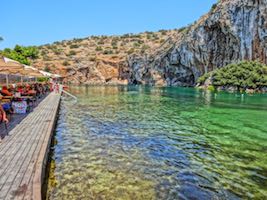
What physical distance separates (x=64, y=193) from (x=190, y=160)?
4.20 meters

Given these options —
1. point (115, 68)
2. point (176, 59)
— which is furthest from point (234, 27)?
point (115, 68)

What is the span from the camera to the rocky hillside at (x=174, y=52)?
56312 millimetres

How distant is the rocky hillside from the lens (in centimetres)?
5631

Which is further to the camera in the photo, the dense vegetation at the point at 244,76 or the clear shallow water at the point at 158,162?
the dense vegetation at the point at 244,76

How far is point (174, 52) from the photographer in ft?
251

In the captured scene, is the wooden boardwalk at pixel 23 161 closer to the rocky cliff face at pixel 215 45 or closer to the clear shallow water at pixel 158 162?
the clear shallow water at pixel 158 162

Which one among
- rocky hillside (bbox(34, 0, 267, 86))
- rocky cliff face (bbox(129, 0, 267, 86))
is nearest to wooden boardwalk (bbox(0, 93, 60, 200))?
rocky cliff face (bbox(129, 0, 267, 86))

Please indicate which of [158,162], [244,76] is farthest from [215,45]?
[158,162]

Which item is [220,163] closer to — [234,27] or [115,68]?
[234,27]

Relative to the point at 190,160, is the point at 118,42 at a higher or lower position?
higher

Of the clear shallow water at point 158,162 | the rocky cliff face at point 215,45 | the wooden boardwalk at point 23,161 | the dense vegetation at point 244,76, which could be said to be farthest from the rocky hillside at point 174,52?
the wooden boardwalk at point 23,161

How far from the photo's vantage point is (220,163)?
341 inches

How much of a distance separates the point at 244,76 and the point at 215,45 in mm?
16813

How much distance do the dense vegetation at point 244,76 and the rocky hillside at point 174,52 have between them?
5.38 metres
